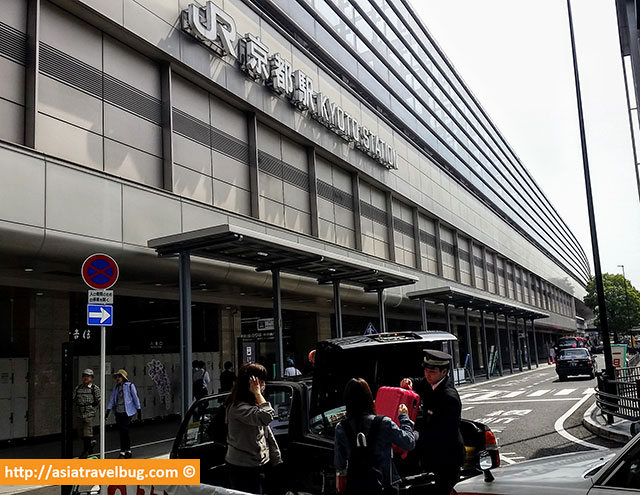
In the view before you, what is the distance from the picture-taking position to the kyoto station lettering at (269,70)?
1739 centimetres

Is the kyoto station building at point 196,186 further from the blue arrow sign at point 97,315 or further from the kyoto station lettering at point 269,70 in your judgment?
the blue arrow sign at point 97,315

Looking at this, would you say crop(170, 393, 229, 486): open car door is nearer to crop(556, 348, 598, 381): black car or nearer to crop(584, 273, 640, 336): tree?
crop(556, 348, 598, 381): black car

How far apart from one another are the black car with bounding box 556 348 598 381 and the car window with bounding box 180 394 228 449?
92.4 feet

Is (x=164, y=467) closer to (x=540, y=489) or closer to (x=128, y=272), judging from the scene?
(x=540, y=489)

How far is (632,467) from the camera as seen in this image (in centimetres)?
325

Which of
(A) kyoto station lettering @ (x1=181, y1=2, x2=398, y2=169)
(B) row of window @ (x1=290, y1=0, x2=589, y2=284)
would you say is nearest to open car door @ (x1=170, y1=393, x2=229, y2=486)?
(A) kyoto station lettering @ (x1=181, y1=2, x2=398, y2=169)

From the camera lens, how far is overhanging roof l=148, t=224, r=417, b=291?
473 inches

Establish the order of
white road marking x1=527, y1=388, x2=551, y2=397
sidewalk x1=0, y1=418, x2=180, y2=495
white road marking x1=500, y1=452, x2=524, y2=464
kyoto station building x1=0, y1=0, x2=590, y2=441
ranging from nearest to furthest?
white road marking x1=500, y1=452, x2=524, y2=464, kyoto station building x1=0, y1=0, x2=590, y2=441, sidewalk x1=0, y1=418, x2=180, y2=495, white road marking x1=527, y1=388, x2=551, y2=397

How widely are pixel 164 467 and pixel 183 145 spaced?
12.9 meters

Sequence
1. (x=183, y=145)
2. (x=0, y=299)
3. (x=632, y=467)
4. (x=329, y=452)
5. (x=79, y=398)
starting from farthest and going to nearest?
1. (x=183, y=145)
2. (x=0, y=299)
3. (x=79, y=398)
4. (x=329, y=452)
5. (x=632, y=467)

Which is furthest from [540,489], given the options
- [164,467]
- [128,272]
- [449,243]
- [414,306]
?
[449,243]

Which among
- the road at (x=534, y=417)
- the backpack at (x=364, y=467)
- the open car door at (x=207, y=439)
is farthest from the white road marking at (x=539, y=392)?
the backpack at (x=364, y=467)

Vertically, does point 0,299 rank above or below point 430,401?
above

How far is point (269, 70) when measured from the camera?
20.4 m
